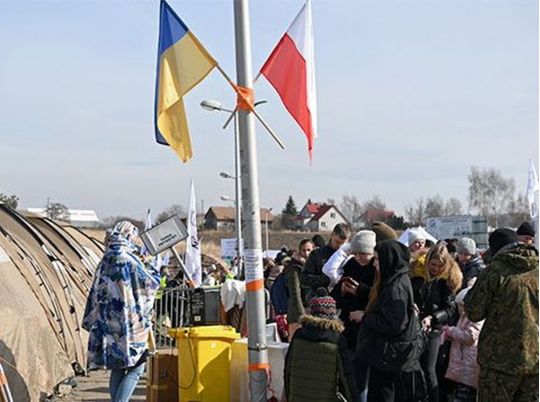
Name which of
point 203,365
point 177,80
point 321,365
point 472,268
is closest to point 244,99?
point 177,80

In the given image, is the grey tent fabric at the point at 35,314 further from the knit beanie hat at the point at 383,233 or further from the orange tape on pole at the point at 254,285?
the knit beanie hat at the point at 383,233

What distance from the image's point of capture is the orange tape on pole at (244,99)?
624cm

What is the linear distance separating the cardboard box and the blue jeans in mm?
888

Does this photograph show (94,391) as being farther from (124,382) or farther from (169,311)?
(169,311)

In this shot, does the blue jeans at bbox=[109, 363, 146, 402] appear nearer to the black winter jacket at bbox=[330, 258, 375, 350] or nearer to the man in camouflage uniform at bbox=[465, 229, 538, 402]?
the black winter jacket at bbox=[330, 258, 375, 350]

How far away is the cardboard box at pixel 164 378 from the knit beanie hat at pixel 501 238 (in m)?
3.68

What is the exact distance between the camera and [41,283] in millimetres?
10383

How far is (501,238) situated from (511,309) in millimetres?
985

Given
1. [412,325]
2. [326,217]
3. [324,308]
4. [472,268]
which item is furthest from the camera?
[326,217]

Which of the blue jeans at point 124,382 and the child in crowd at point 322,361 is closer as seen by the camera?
the child in crowd at point 322,361

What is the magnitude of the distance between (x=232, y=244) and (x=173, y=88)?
27.5m

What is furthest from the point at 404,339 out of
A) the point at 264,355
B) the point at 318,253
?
the point at 318,253

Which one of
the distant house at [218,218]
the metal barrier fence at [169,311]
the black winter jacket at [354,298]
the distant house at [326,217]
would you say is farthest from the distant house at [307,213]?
the black winter jacket at [354,298]

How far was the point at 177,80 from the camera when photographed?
269 inches
